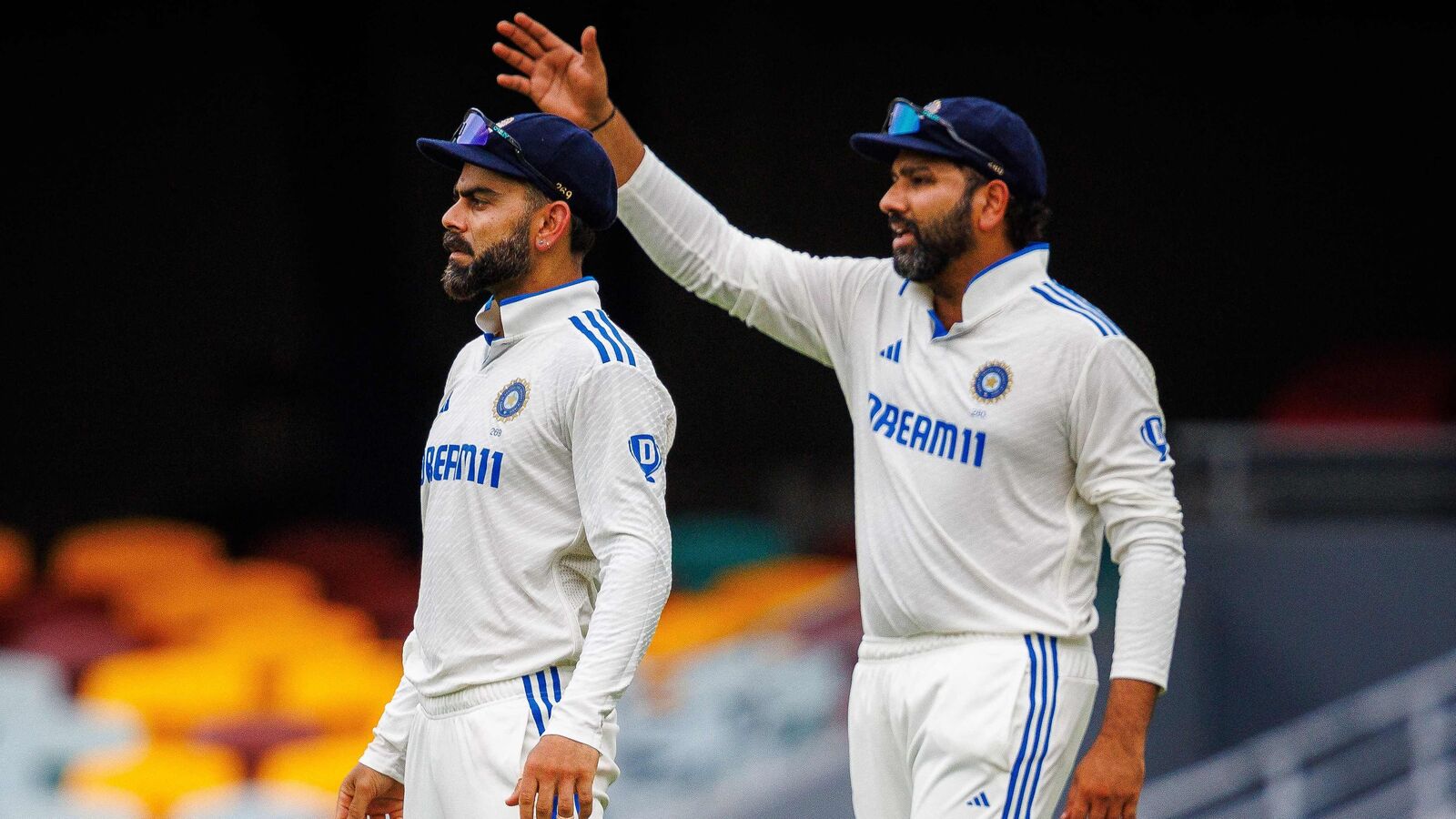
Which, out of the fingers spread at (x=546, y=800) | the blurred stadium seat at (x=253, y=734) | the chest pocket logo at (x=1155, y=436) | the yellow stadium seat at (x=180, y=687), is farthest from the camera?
the yellow stadium seat at (x=180, y=687)

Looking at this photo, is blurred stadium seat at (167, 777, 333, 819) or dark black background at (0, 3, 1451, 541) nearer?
blurred stadium seat at (167, 777, 333, 819)

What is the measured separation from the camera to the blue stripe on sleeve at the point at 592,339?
285 centimetres

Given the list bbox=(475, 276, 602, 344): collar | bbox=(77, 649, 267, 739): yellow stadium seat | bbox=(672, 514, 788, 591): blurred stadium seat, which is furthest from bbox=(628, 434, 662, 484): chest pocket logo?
bbox=(672, 514, 788, 591): blurred stadium seat

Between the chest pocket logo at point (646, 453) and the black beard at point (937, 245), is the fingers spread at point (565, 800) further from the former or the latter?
the black beard at point (937, 245)

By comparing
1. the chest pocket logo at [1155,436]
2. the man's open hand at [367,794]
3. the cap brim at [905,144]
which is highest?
the cap brim at [905,144]

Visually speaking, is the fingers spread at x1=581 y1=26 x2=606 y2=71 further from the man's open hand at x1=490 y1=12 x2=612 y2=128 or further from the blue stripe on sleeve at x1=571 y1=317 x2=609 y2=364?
the blue stripe on sleeve at x1=571 y1=317 x2=609 y2=364

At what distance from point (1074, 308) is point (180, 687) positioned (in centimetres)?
507

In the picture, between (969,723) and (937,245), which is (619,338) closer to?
(937,245)

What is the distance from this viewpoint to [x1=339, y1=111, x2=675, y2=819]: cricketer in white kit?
2.76 metres

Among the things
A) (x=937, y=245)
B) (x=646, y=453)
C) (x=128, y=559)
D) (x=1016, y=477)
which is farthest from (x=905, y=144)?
(x=128, y=559)

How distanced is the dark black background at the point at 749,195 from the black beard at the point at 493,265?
9.34 meters

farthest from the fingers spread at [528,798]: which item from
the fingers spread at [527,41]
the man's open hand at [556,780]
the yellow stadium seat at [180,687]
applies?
the yellow stadium seat at [180,687]

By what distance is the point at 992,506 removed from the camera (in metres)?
3.18

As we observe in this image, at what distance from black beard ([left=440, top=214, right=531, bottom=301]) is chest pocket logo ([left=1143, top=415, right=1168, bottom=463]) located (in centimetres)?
100
